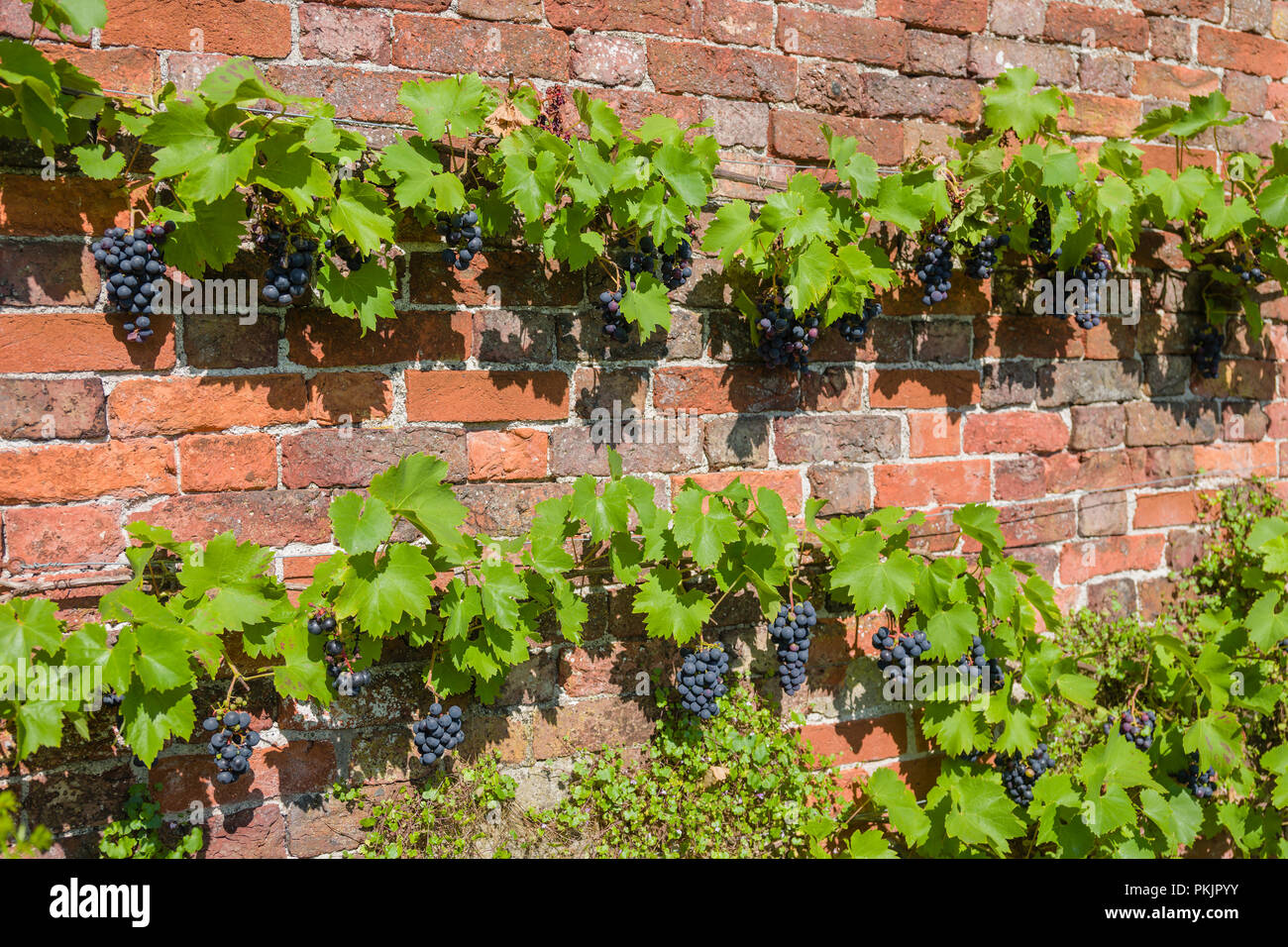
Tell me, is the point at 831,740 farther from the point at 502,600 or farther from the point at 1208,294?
the point at 1208,294

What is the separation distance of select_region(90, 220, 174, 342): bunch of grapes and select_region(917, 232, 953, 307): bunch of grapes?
1652 mm

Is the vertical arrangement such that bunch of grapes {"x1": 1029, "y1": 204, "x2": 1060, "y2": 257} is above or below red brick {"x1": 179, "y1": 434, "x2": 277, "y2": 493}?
above

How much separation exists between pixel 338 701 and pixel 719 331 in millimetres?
1206

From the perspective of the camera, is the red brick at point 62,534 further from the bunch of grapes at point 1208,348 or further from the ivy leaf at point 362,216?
the bunch of grapes at point 1208,348

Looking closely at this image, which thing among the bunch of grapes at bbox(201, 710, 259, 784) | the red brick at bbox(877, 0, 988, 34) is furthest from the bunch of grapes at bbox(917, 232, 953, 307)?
the bunch of grapes at bbox(201, 710, 259, 784)

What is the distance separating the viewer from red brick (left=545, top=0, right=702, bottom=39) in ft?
5.63

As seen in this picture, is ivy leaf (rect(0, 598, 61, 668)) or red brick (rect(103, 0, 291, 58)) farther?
red brick (rect(103, 0, 291, 58))

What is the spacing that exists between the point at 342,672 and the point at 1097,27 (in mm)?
2509

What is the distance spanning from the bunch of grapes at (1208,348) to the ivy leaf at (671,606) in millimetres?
1679

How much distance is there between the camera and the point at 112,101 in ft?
4.74

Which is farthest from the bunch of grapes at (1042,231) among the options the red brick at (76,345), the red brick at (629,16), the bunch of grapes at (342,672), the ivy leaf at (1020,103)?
the red brick at (76,345)

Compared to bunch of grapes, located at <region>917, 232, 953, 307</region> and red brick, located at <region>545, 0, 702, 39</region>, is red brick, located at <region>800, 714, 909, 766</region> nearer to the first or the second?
bunch of grapes, located at <region>917, 232, 953, 307</region>

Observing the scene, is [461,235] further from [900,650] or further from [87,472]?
[900,650]

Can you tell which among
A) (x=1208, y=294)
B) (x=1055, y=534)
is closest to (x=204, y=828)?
(x=1055, y=534)
